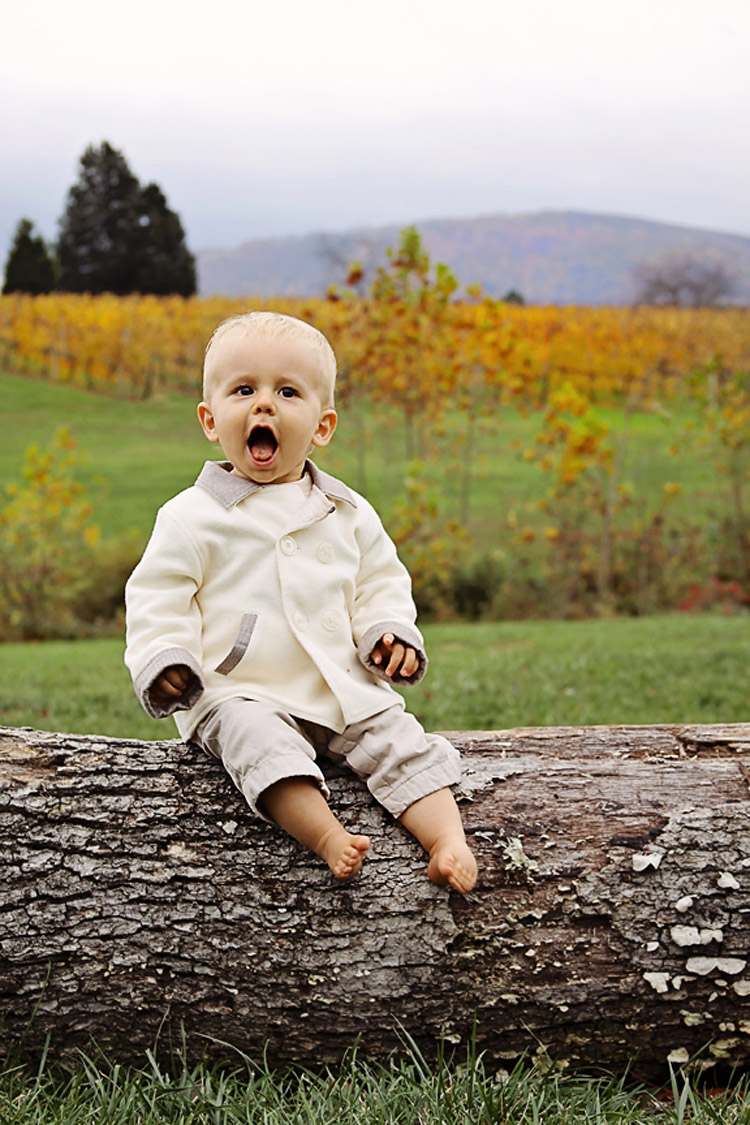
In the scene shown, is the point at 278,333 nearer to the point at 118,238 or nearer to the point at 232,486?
the point at 232,486

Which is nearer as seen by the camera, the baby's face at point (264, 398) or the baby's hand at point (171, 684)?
the baby's hand at point (171, 684)

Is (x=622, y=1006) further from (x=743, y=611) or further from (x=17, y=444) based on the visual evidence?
(x=17, y=444)

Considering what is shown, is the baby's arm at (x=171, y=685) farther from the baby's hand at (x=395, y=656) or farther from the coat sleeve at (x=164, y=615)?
the baby's hand at (x=395, y=656)

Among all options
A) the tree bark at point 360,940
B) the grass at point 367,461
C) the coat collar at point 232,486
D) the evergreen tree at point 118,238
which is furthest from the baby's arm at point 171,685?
the evergreen tree at point 118,238

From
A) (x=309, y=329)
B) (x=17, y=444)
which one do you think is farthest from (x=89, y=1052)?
(x=17, y=444)

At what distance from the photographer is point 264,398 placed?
2297 millimetres

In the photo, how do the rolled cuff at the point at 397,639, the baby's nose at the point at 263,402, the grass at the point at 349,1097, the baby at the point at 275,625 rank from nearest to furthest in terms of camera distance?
the grass at the point at 349,1097 → the baby at the point at 275,625 → the baby's nose at the point at 263,402 → the rolled cuff at the point at 397,639

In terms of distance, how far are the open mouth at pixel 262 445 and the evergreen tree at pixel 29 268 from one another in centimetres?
2065

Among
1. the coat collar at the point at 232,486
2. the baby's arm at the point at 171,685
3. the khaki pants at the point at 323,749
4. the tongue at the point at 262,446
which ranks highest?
the tongue at the point at 262,446

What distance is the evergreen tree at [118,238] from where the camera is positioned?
20.8 meters

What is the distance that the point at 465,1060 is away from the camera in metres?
2.18

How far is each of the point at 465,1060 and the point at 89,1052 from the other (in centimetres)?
→ 83

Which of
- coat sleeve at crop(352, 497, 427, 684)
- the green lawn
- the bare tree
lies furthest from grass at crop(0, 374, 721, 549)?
coat sleeve at crop(352, 497, 427, 684)

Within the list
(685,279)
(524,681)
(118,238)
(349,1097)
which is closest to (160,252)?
(118,238)
